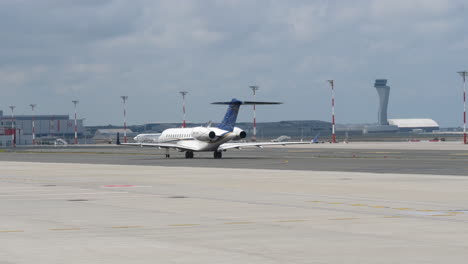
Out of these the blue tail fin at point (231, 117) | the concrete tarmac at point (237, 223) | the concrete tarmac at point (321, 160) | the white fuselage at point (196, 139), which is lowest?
the concrete tarmac at point (237, 223)

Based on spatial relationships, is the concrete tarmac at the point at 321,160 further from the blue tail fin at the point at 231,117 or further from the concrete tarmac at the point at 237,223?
the concrete tarmac at the point at 237,223

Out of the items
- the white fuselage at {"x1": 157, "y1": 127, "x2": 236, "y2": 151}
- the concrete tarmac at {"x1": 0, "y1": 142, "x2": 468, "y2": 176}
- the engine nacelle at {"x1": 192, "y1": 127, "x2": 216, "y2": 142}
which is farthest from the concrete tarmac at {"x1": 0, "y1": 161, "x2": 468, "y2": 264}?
the white fuselage at {"x1": 157, "y1": 127, "x2": 236, "y2": 151}

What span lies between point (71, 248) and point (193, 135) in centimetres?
7147

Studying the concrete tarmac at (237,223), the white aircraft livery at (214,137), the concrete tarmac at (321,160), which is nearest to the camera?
the concrete tarmac at (237,223)

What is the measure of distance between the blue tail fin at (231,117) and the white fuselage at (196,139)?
2.40 ft

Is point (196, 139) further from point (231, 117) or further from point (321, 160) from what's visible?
point (321, 160)

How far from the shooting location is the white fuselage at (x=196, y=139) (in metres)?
86.3

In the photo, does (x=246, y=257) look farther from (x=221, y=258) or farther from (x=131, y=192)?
(x=131, y=192)

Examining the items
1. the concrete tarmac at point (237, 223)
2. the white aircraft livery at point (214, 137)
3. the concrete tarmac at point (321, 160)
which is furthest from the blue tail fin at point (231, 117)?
the concrete tarmac at point (237, 223)

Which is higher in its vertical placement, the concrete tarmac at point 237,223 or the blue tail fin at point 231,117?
the blue tail fin at point 231,117

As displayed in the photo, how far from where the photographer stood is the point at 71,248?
687 inches

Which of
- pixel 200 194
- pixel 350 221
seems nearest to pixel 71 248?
pixel 350 221

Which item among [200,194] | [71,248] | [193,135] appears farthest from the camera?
[193,135]

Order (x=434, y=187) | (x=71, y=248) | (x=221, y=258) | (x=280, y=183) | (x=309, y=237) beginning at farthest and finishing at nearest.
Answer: (x=280, y=183)
(x=434, y=187)
(x=309, y=237)
(x=71, y=248)
(x=221, y=258)
